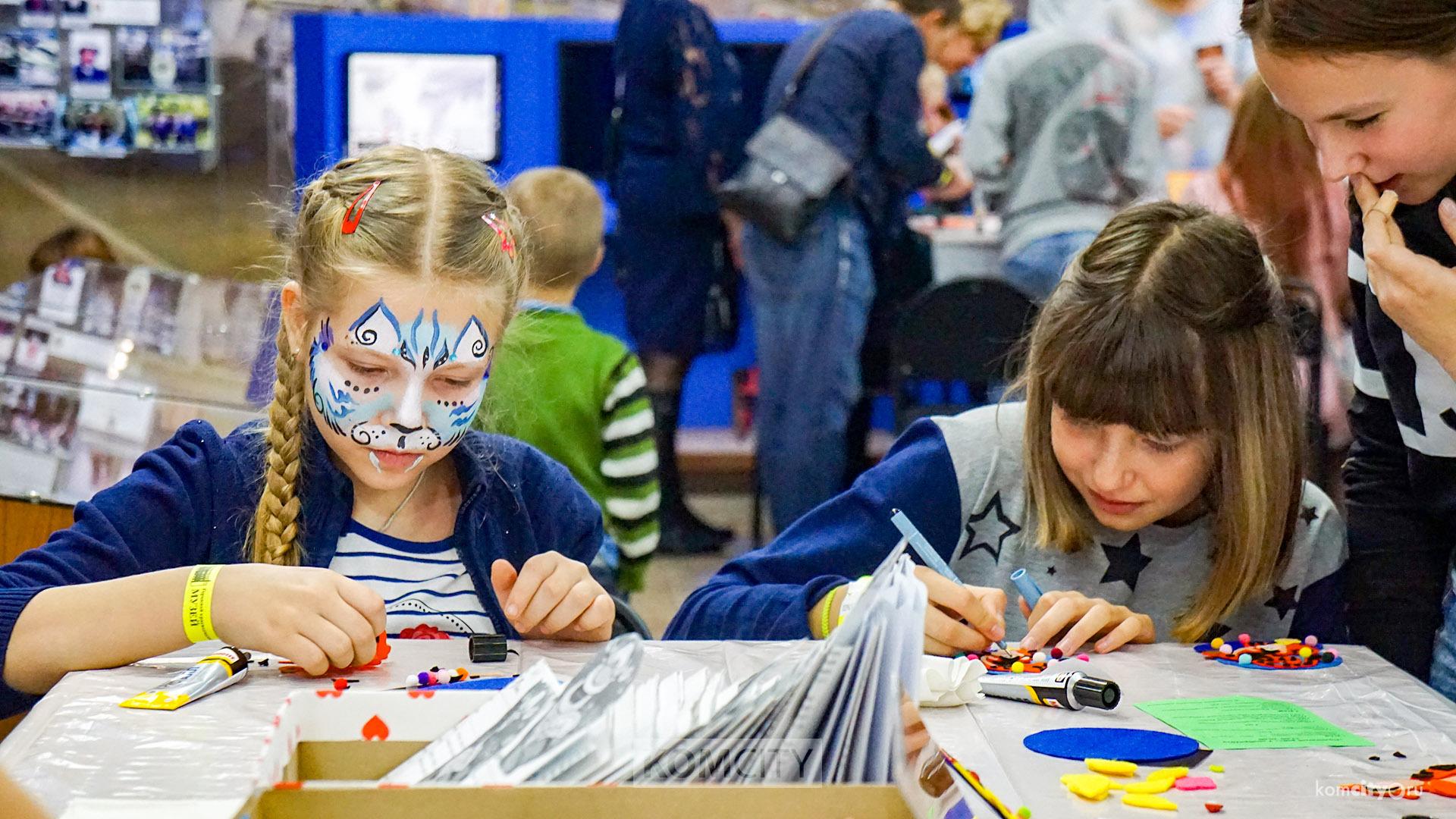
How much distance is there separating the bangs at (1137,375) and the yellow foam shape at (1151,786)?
54 centimetres

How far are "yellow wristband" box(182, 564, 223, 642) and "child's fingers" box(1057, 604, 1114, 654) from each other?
2.24 feet

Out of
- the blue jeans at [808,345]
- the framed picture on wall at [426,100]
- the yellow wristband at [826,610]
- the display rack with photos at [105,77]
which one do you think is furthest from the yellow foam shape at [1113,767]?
the framed picture on wall at [426,100]

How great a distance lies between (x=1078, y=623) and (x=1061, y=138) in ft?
8.49

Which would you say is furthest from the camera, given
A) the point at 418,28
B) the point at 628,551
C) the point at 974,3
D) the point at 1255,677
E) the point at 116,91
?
the point at 418,28

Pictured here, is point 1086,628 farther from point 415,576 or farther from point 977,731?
point 415,576

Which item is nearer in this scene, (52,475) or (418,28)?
(52,475)

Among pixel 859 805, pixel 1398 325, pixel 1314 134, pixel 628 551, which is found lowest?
pixel 628 551

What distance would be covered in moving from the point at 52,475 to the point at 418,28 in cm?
310

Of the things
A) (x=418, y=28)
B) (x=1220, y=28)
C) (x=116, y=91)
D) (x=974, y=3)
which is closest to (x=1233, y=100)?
(x=1220, y=28)

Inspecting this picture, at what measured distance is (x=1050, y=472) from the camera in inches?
59.0

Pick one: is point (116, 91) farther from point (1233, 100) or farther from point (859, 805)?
point (1233, 100)

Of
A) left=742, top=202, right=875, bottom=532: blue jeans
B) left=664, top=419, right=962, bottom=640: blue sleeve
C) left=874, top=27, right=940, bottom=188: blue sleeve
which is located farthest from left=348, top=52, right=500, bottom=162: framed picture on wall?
left=664, top=419, right=962, bottom=640: blue sleeve

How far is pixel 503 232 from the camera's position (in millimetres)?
1464

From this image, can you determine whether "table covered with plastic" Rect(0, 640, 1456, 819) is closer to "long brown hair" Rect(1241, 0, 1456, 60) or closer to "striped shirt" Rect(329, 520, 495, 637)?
"striped shirt" Rect(329, 520, 495, 637)
